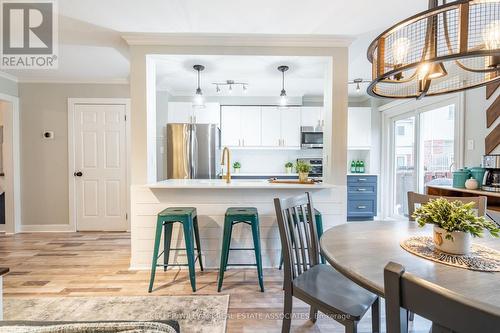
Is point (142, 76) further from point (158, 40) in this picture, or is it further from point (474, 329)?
point (474, 329)

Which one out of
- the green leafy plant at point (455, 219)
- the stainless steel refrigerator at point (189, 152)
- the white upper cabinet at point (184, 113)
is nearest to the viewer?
the green leafy plant at point (455, 219)

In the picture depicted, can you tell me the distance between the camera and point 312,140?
486 centimetres

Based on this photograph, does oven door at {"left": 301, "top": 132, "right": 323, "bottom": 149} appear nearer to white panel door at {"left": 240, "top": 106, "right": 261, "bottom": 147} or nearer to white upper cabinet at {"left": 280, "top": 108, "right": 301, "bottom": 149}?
white upper cabinet at {"left": 280, "top": 108, "right": 301, "bottom": 149}

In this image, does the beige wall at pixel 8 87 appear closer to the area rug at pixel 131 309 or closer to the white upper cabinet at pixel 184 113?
the white upper cabinet at pixel 184 113

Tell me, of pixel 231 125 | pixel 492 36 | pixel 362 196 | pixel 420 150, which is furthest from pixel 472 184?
pixel 231 125

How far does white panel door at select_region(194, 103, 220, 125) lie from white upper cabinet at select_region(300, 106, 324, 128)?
1.60 meters

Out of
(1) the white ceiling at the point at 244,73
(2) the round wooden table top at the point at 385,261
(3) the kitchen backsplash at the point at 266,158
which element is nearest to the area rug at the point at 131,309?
(2) the round wooden table top at the point at 385,261

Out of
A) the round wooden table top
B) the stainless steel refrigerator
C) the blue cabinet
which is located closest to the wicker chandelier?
the round wooden table top

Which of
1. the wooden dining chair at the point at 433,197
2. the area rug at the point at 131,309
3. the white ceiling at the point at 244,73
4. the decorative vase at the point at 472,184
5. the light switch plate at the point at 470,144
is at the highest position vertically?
the white ceiling at the point at 244,73

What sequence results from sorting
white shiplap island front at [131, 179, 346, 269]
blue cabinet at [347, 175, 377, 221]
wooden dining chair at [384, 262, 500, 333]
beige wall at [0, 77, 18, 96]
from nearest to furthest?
wooden dining chair at [384, 262, 500, 333]
white shiplap island front at [131, 179, 346, 269]
beige wall at [0, 77, 18, 96]
blue cabinet at [347, 175, 377, 221]

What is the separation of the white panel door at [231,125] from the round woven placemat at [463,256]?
12.6ft

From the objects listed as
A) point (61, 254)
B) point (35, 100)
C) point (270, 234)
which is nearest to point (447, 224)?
point (270, 234)

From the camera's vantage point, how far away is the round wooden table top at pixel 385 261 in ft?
2.83

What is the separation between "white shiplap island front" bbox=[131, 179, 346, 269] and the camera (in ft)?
8.97
